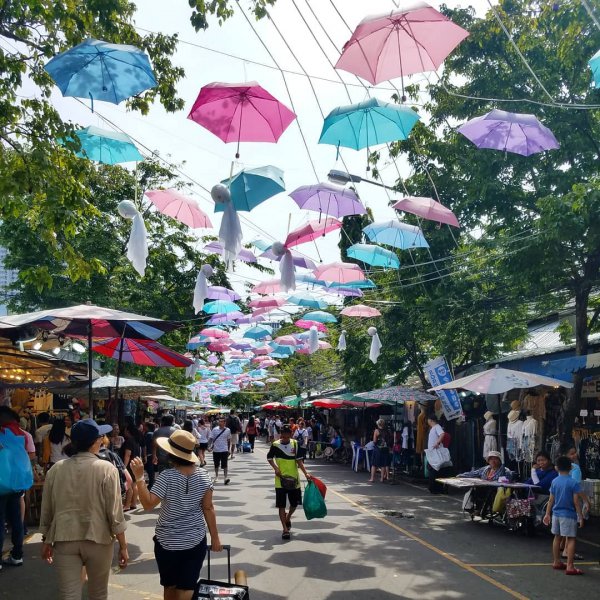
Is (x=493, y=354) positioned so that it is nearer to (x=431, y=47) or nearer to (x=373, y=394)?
(x=373, y=394)

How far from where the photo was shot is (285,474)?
10727 mm

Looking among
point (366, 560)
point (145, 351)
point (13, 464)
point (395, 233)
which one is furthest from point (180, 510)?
point (395, 233)

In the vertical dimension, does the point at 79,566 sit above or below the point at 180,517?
below

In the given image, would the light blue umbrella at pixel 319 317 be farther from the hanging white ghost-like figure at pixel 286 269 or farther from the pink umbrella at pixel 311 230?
the hanging white ghost-like figure at pixel 286 269

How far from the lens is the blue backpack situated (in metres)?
8.06

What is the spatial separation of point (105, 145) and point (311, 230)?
3754 millimetres

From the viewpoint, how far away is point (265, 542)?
10.3 meters

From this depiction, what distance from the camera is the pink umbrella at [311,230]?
37.7 ft

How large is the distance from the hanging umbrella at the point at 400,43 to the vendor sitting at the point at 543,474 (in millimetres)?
6776

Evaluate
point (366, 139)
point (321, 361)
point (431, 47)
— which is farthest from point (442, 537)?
point (321, 361)

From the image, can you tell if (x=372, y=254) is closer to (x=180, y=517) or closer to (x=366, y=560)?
(x=366, y=560)

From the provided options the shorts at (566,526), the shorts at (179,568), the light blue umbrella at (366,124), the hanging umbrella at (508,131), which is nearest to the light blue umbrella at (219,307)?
the light blue umbrella at (366,124)

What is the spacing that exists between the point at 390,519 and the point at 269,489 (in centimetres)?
575

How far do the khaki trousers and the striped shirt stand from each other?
44 cm
